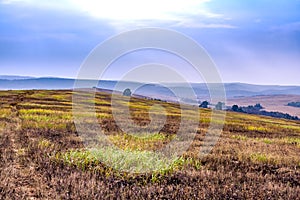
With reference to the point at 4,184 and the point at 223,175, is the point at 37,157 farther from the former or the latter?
the point at 223,175

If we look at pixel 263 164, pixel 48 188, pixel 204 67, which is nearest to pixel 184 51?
pixel 204 67

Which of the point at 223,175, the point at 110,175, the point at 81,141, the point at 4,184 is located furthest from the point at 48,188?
the point at 81,141

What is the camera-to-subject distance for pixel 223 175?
873 centimetres

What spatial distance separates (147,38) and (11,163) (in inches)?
269

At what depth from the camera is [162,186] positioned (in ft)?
24.2

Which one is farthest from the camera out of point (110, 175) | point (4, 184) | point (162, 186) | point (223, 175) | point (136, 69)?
point (136, 69)

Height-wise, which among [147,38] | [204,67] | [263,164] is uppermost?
[147,38]

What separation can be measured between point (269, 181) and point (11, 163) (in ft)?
19.8

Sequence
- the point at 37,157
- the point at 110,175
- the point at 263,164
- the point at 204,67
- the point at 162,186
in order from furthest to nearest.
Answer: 1. the point at 204,67
2. the point at 263,164
3. the point at 37,157
4. the point at 110,175
5. the point at 162,186

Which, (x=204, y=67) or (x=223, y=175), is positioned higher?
(x=204, y=67)

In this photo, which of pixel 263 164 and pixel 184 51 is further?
pixel 184 51

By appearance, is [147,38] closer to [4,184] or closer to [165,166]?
[165,166]

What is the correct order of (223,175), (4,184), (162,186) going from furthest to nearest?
(223,175) < (162,186) < (4,184)

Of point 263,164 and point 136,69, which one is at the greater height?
point 136,69
